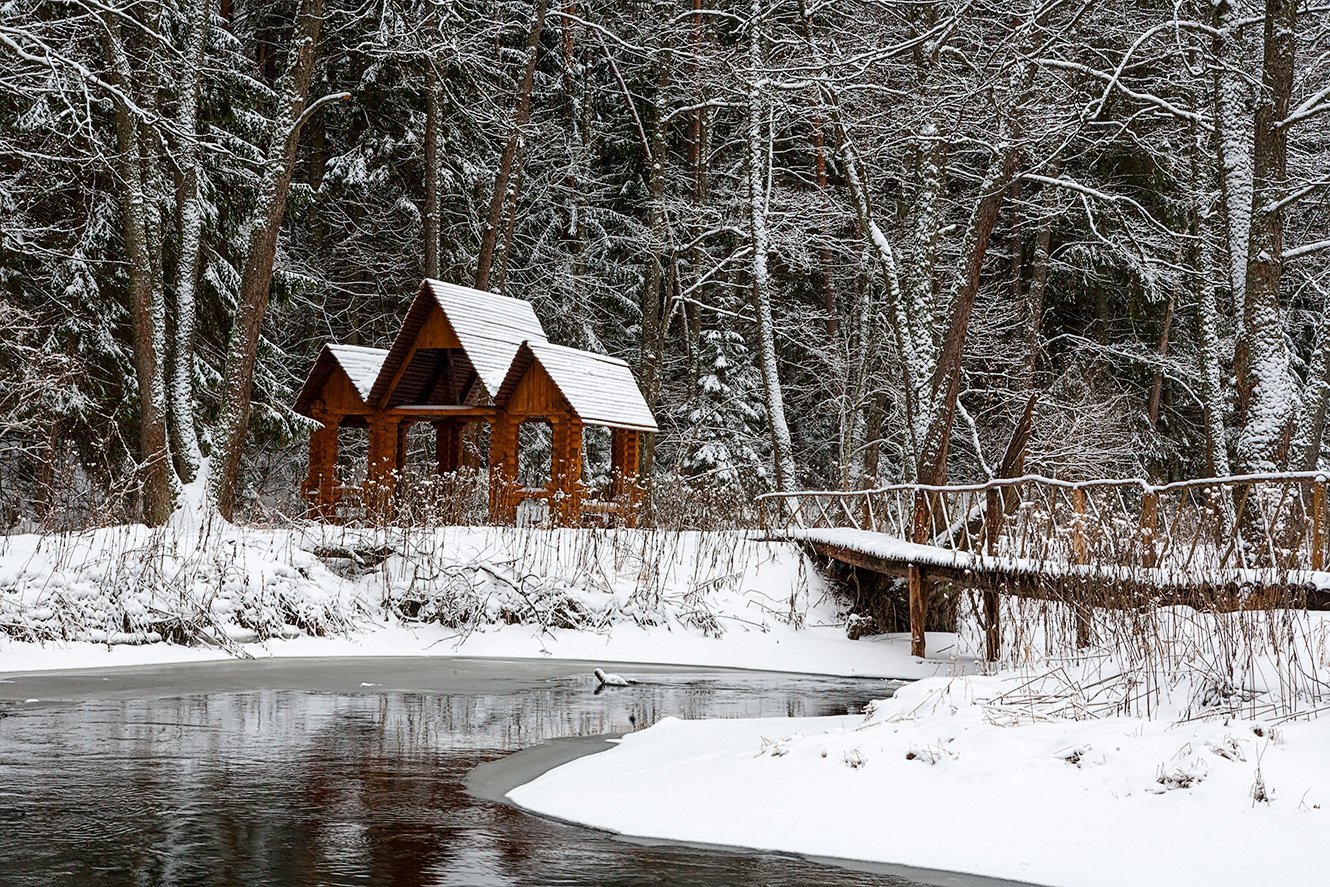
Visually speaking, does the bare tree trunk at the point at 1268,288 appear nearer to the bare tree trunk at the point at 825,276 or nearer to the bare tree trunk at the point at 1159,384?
the bare tree trunk at the point at 1159,384

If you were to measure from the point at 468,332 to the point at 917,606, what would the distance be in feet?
35.1

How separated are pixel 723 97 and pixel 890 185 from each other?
334 inches

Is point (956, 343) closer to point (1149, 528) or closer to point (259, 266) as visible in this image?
point (259, 266)

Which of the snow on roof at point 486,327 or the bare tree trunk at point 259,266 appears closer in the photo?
the bare tree trunk at point 259,266

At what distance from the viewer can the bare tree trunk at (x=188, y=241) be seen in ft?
80.4

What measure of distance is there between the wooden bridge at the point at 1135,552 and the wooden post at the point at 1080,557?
1 centimetres

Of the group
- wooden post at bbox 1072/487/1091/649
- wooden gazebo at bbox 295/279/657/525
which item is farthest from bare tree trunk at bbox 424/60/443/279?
wooden post at bbox 1072/487/1091/649

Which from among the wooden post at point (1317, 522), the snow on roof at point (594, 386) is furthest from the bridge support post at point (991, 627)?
the snow on roof at point (594, 386)

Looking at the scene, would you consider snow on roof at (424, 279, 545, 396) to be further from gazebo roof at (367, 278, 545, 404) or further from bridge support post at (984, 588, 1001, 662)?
bridge support post at (984, 588, 1001, 662)

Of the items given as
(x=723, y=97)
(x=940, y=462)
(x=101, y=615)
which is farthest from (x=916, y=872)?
(x=723, y=97)

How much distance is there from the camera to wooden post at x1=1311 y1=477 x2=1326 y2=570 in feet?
34.3

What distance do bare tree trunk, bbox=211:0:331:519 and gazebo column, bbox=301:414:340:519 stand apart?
308 centimetres

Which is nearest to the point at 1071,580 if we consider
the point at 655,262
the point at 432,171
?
the point at 432,171

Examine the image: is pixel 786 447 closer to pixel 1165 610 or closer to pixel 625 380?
pixel 625 380
